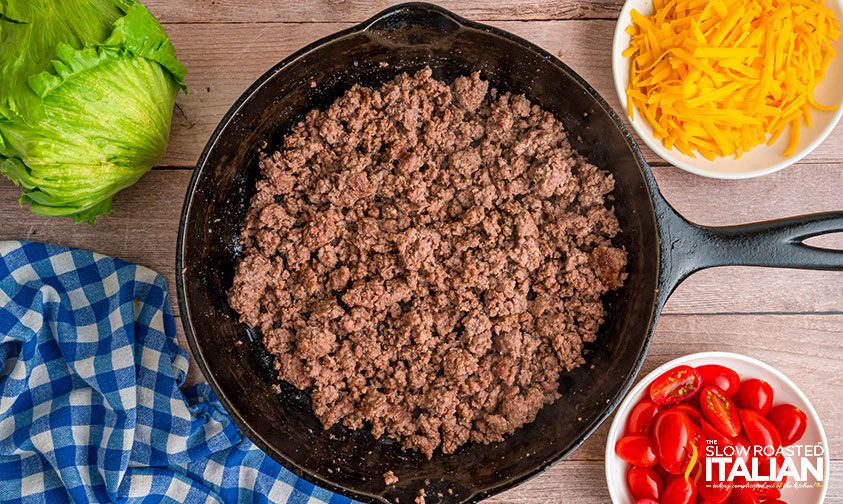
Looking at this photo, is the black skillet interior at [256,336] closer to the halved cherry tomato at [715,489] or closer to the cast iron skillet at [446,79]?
the cast iron skillet at [446,79]

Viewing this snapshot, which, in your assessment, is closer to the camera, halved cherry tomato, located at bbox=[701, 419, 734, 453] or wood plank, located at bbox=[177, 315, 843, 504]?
halved cherry tomato, located at bbox=[701, 419, 734, 453]

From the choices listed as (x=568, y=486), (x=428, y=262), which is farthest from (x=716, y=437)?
(x=428, y=262)

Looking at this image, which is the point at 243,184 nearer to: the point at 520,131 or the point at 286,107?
the point at 286,107

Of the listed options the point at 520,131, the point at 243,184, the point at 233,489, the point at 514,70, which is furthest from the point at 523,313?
the point at 233,489

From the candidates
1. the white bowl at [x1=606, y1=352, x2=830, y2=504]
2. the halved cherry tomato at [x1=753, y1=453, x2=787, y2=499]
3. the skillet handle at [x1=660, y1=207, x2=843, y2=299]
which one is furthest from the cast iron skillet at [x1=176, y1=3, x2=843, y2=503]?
the halved cherry tomato at [x1=753, y1=453, x2=787, y2=499]

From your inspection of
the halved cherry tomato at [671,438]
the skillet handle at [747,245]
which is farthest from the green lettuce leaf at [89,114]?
the halved cherry tomato at [671,438]

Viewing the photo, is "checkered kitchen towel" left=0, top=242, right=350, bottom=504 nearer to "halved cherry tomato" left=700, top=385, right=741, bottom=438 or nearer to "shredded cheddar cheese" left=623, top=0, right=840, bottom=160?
"halved cherry tomato" left=700, top=385, right=741, bottom=438
